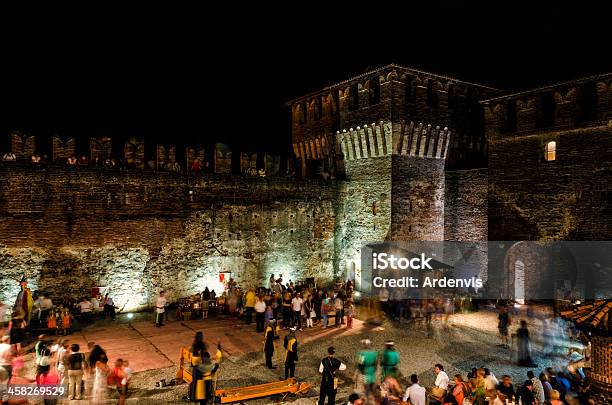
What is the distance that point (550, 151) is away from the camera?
1747 cm

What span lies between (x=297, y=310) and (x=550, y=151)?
40.5 ft

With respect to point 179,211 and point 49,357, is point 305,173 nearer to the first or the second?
point 179,211

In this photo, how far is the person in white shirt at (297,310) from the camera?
535 inches

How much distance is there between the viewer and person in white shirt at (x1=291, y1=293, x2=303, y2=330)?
13602mm

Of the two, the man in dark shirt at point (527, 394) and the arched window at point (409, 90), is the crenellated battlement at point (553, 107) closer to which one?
the arched window at point (409, 90)

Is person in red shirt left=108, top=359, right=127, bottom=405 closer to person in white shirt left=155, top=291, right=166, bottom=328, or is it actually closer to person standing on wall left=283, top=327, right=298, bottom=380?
person standing on wall left=283, top=327, right=298, bottom=380

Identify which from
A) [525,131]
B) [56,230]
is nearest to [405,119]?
[525,131]

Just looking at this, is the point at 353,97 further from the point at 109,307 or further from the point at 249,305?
the point at 109,307

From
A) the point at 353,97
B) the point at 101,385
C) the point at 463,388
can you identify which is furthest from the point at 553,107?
the point at 101,385

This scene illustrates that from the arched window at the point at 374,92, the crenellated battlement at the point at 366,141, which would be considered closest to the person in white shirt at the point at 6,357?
the crenellated battlement at the point at 366,141

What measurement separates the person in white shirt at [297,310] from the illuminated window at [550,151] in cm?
1190

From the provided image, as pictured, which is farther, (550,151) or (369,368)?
(550,151)

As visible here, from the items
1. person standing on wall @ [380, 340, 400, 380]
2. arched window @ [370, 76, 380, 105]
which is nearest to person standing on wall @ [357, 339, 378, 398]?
person standing on wall @ [380, 340, 400, 380]

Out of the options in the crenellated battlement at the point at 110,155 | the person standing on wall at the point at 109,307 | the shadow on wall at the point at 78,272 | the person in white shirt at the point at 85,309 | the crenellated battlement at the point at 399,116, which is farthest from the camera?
the crenellated battlement at the point at 399,116
